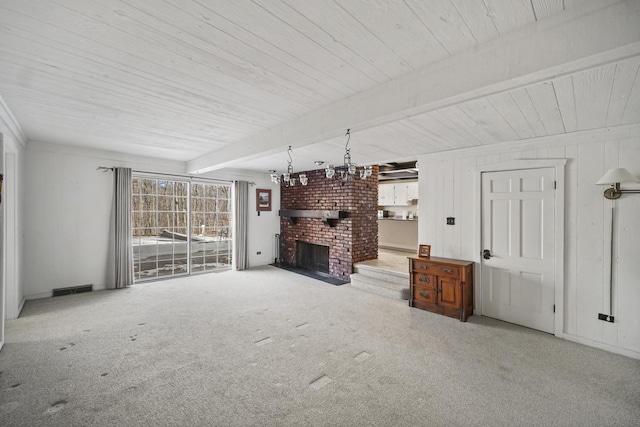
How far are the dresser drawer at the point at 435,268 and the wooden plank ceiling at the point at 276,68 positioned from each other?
1730 mm

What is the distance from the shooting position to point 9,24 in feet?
5.12

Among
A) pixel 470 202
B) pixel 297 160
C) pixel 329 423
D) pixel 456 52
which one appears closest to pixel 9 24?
pixel 456 52

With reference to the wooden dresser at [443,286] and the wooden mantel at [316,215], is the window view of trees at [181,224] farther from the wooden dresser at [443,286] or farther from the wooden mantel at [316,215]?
the wooden dresser at [443,286]

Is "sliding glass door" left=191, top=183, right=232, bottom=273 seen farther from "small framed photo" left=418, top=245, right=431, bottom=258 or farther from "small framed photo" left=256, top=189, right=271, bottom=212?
"small framed photo" left=418, top=245, right=431, bottom=258

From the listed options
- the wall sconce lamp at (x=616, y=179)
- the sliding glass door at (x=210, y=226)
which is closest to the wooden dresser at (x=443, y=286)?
the wall sconce lamp at (x=616, y=179)

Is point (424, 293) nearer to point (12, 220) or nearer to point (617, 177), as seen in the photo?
point (617, 177)

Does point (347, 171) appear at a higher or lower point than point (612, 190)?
higher

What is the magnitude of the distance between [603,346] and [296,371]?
130 inches

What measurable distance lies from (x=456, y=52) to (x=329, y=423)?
8.35 feet

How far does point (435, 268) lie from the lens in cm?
409

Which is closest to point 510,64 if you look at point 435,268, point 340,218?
point 435,268

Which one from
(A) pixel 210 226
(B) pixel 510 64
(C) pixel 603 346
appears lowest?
(C) pixel 603 346

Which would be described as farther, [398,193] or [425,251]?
[398,193]

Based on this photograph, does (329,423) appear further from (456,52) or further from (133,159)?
(133,159)
